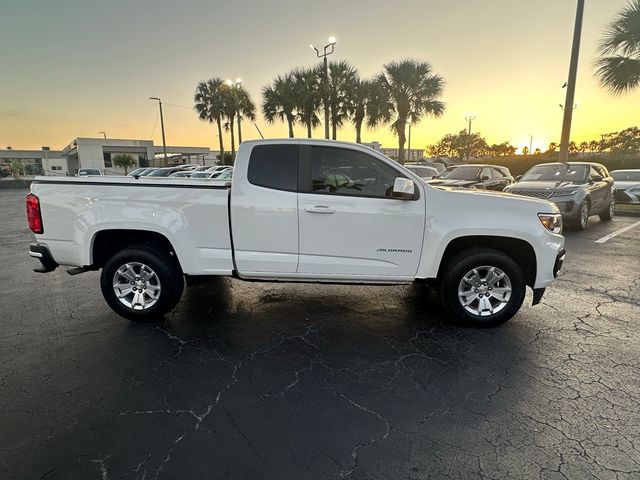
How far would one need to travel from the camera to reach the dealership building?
49688mm

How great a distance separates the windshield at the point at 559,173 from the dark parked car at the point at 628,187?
17.6 ft

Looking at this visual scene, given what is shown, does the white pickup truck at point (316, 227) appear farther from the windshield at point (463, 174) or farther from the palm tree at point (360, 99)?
the palm tree at point (360, 99)

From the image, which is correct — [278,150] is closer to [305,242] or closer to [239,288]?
[305,242]

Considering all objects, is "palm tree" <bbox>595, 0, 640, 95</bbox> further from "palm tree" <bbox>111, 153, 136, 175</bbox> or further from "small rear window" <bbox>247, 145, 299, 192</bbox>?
"palm tree" <bbox>111, 153, 136, 175</bbox>

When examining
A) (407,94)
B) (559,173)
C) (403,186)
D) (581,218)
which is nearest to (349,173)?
(403,186)

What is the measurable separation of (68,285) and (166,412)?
4056mm

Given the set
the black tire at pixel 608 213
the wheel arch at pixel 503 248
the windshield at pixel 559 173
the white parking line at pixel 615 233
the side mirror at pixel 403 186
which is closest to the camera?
the side mirror at pixel 403 186

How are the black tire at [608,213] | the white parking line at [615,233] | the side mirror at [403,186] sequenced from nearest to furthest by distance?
the side mirror at [403,186]
the white parking line at [615,233]
the black tire at [608,213]

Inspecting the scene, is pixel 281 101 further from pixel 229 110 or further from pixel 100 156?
pixel 100 156

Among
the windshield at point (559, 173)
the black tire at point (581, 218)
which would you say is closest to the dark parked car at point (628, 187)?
the windshield at point (559, 173)

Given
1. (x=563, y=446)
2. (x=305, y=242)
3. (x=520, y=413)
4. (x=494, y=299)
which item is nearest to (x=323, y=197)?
(x=305, y=242)

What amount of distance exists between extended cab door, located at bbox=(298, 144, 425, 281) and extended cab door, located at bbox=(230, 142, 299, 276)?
0.12m

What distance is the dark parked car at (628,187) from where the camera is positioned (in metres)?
13.6

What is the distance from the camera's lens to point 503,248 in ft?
13.5
